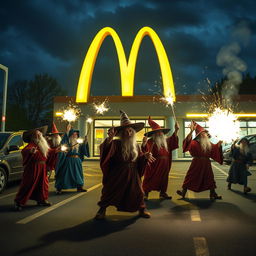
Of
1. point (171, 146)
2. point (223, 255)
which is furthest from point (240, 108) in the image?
point (223, 255)

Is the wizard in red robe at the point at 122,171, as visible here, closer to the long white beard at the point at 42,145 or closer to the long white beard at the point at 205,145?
the long white beard at the point at 42,145

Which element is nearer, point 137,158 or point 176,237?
point 176,237

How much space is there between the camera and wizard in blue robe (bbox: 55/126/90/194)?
763 centimetres

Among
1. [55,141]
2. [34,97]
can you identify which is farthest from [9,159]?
[34,97]

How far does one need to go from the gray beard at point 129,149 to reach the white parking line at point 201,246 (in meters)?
1.82

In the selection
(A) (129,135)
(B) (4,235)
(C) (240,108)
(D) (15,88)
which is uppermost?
(D) (15,88)

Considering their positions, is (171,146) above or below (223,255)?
above

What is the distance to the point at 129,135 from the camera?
5285 millimetres

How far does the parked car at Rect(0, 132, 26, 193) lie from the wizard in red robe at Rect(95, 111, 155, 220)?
144 inches

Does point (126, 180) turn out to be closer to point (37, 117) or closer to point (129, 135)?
point (129, 135)

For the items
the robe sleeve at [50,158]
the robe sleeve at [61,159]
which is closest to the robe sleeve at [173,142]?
the robe sleeve at [50,158]

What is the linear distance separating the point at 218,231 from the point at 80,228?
2143mm

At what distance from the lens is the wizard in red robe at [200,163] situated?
6.75 meters

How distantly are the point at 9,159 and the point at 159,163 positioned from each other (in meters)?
4.30
